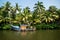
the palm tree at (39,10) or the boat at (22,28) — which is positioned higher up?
the palm tree at (39,10)

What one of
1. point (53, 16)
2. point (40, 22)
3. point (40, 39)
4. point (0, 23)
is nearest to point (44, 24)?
point (40, 22)

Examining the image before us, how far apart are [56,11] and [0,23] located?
1286 centimetres

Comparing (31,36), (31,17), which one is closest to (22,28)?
(31,17)

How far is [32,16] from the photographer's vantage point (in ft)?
118

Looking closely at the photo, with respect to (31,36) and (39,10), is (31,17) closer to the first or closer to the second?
(39,10)

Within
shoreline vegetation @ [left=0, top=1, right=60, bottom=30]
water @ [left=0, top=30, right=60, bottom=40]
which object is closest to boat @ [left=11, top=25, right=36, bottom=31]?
shoreline vegetation @ [left=0, top=1, right=60, bottom=30]

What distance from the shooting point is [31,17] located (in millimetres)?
35406

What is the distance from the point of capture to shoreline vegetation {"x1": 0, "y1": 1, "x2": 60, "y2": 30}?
1388 inches

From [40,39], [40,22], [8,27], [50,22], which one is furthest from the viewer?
[50,22]

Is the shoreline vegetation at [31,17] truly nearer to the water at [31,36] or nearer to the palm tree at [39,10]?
the palm tree at [39,10]

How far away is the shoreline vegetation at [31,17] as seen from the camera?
35.2 m

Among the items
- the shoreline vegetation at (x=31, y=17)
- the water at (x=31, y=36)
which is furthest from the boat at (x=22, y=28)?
the water at (x=31, y=36)

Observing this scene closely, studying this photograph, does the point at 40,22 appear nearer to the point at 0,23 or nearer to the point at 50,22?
the point at 50,22

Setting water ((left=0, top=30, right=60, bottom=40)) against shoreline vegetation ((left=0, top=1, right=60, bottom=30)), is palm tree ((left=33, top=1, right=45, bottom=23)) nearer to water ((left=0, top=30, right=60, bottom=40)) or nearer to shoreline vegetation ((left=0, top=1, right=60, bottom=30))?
shoreline vegetation ((left=0, top=1, right=60, bottom=30))
